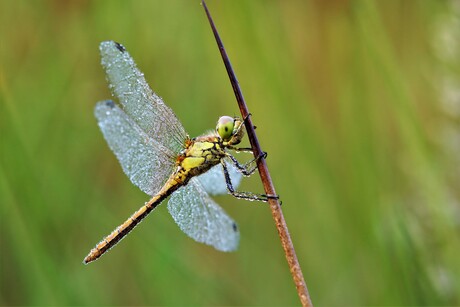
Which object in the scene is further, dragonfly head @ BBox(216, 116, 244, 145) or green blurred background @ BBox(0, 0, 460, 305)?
green blurred background @ BBox(0, 0, 460, 305)

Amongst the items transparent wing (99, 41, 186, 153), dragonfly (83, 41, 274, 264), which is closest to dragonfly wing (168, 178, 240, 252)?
dragonfly (83, 41, 274, 264)

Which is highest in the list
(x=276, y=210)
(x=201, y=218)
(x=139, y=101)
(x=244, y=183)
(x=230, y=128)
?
(x=139, y=101)

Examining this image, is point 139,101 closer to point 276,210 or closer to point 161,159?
point 161,159

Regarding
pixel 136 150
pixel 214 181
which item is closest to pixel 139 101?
pixel 136 150

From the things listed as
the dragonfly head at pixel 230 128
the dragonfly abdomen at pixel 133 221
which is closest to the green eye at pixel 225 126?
the dragonfly head at pixel 230 128

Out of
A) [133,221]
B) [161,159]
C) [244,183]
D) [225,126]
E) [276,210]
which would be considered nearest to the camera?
[276,210]

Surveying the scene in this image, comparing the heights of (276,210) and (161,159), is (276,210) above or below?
below

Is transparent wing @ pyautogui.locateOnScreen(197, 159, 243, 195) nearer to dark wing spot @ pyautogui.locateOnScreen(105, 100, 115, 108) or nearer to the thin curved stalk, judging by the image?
dark wing spot @ pyautogui.locateOnScreen(105, 100, 115, 108)
